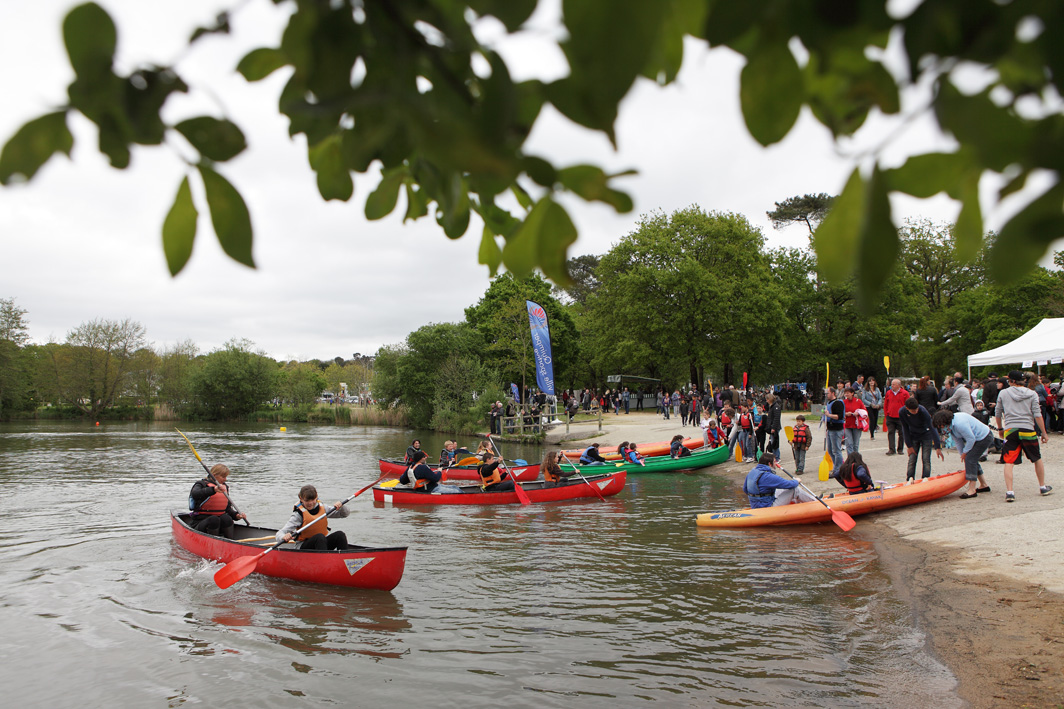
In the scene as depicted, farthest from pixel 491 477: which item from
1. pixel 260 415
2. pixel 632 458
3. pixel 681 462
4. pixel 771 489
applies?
pixel 260 415

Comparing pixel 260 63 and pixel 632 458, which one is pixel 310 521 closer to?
pixel 260 63

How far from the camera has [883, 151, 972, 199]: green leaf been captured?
1.12 m

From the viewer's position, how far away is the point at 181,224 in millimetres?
1263

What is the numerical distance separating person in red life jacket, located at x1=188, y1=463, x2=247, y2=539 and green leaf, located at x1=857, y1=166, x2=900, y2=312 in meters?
11.8

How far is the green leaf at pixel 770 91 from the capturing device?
3.68 feet

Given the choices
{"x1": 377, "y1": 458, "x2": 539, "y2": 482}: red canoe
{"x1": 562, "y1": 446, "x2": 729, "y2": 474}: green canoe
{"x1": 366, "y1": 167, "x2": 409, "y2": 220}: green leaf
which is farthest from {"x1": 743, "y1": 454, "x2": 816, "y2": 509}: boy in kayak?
{"x1": 366, "y1": 167, "x2": 409, "y2": 220}: green leaf

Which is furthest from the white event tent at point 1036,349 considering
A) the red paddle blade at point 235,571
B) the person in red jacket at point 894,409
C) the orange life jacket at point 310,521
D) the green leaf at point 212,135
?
the green leaf at point 212,135

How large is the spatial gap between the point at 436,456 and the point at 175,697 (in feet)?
77.3

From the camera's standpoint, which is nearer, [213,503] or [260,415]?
[213,503]

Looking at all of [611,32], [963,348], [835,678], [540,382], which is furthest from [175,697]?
[963,348]

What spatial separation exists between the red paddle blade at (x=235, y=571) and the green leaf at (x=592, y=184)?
9354mm

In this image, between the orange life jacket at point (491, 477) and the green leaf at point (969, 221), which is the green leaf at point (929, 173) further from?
the orange life jacket at point (491, 477)

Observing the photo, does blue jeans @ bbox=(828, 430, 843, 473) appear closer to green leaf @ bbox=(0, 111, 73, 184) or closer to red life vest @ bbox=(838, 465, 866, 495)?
red life vest @ bbox=(838, 465, 866, 495)

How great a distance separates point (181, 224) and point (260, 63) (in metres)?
0.39
